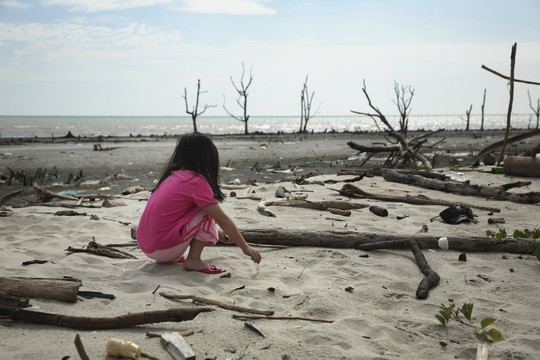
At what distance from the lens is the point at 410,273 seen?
2953 millimetres

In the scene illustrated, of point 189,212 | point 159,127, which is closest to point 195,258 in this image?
point 189,212

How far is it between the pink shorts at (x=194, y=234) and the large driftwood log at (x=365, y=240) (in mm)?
678

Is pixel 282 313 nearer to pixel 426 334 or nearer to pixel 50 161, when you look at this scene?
pixel 426 334

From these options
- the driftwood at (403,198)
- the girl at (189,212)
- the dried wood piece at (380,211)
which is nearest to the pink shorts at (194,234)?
the girl at (189,212)

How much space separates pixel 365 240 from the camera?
11.5ft

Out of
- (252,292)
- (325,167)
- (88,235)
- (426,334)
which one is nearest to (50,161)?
(325,167)

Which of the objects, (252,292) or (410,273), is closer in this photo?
(252,292)

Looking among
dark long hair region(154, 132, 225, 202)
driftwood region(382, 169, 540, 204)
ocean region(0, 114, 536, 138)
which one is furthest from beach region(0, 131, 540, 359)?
ocean region(0, 114, 536, 138)

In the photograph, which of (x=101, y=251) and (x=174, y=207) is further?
(x=101, y=251)

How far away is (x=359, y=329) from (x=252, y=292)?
76cm

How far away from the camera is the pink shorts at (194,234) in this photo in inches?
117

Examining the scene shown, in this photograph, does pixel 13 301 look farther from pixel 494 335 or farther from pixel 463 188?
pixel 463 188

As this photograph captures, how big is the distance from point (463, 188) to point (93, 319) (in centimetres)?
546

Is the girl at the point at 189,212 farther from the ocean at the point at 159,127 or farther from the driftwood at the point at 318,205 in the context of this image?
the ocean at the point at 159,127
